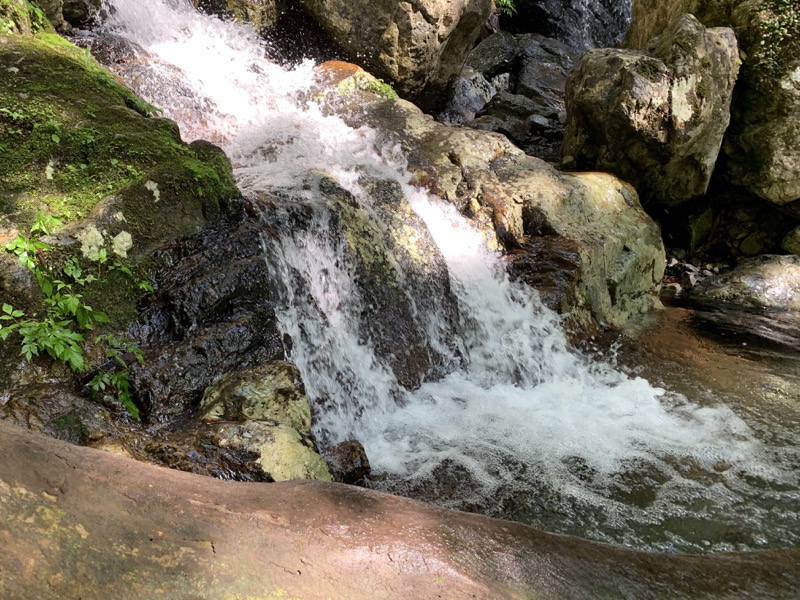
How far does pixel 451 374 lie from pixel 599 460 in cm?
177

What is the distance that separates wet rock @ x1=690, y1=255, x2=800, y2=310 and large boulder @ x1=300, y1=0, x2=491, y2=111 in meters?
5.65

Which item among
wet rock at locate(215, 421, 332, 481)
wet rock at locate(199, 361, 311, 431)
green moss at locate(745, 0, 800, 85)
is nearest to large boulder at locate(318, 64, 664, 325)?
green moss at locate(745, 0, 800, 85)

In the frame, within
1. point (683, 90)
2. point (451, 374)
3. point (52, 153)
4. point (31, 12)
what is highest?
point (683, 90)

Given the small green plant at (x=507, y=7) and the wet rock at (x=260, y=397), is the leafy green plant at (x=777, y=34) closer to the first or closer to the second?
the small green plant at (x=507, y=7)

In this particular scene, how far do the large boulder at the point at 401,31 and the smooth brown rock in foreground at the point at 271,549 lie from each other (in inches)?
329

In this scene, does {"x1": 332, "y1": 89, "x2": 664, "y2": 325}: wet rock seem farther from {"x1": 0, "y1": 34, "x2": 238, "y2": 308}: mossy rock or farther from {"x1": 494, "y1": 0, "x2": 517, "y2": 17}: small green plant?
{"x1": 494, "y1": 0, "x2": 517, "y2": 17}: small green plant

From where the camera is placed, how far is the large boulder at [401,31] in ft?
28.4

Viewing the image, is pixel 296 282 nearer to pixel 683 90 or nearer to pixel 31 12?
pixel 31 12

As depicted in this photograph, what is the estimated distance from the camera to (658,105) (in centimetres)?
772

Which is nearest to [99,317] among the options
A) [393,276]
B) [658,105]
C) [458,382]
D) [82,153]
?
[82,153]

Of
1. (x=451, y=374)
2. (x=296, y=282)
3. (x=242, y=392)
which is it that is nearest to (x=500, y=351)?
(x=451, y=374)

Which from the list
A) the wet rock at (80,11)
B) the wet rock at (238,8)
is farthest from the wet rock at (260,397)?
the wet rock at (238,8)

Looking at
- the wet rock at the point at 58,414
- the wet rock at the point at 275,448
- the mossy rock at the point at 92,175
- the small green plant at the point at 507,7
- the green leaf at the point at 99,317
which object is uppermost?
the small green plant at the point at 507,7

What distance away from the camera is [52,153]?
157 inches
